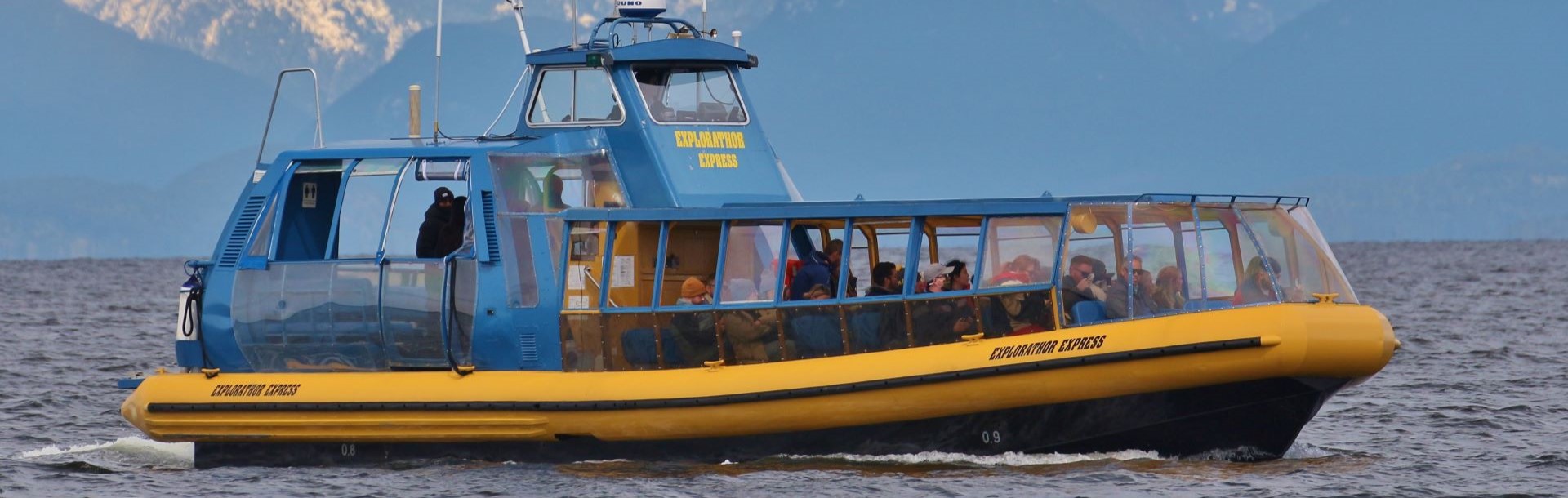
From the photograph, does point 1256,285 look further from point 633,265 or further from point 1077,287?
point 633,265

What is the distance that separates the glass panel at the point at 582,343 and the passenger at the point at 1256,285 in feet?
15.6

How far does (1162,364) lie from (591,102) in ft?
18.2

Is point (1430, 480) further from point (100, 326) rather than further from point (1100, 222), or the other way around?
point (100, 326)

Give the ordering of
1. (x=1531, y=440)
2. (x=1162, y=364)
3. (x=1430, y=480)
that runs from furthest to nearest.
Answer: (x=1531, y=440)
(x=1430, y=480)
(x=1162, y=364)

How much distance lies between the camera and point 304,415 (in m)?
15.9

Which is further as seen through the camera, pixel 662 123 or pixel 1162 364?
pixel 662 123

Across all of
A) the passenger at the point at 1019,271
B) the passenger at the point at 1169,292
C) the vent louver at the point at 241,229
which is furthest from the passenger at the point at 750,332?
the vent louver at the point at 241,229

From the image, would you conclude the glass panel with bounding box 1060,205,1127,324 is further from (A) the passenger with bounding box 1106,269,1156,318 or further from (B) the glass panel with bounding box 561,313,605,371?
(B) the glass panel with bounding box 561,313,605,371

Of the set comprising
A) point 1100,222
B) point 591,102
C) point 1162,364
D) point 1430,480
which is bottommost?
point 1430,480

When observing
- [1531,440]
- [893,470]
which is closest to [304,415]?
[893,470]

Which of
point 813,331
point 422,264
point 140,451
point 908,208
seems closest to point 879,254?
point 813,331

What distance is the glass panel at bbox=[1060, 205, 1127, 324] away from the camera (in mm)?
14367

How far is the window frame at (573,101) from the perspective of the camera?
16719 mm

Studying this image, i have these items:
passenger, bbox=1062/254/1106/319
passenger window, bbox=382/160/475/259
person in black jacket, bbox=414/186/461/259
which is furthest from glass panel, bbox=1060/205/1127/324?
person in black jacket, bbox=414/186/461/259
